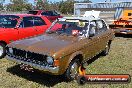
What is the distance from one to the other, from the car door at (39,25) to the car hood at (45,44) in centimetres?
216

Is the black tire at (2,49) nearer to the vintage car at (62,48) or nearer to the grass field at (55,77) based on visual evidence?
the grass field at (55,77)

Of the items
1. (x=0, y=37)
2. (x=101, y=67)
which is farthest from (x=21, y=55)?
(x=101, y=67)

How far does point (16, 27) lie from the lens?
28.2 feet

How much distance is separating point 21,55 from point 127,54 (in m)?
4.99

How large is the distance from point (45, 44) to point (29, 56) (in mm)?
526

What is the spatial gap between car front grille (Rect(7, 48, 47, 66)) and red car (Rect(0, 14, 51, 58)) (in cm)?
179

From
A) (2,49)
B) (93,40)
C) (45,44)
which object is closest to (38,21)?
(2,49)

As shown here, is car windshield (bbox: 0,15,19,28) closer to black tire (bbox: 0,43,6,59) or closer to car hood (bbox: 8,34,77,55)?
black tire (bbox: 0,43,6,59)

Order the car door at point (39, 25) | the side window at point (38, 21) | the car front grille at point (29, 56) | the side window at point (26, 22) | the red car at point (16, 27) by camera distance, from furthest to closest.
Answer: the side window at point (38, 21) < the car door at point (39, 25) < the side window at point (26, 22) < the red car at point (16, 27) < the car front grille at point (29, 56)

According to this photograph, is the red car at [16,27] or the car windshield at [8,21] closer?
the red car at [16,27]

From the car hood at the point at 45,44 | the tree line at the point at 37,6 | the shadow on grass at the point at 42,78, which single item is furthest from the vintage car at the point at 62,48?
the tree line at the point at 37,6

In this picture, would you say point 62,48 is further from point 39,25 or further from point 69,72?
point 39,25

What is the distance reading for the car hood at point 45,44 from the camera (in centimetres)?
600

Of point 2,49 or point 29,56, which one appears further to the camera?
point 2,49
